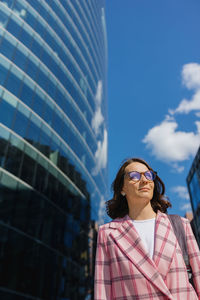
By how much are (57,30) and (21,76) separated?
1121cm

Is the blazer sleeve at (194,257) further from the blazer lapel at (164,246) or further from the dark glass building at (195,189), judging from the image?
the dark glass building at (195,189)

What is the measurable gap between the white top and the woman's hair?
332 mm

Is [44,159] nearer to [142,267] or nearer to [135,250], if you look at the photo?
[135,250]

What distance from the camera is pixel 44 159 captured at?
63.6ft

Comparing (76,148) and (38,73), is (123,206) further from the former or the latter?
(76,148)

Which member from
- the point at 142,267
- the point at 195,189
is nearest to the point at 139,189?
the point at 142,267

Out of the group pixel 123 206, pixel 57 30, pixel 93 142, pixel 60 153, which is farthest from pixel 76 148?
pixel 123 206

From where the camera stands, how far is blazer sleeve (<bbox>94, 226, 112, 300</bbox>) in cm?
182

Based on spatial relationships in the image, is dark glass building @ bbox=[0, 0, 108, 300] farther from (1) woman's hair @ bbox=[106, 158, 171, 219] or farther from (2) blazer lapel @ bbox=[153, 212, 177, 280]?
(2) blazer lapel @ bbox=[153, 212, 177, 280]

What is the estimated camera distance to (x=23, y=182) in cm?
1638

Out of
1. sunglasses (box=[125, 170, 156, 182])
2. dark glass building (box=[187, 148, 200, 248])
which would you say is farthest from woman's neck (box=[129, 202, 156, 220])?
dark glass building (box=[187, 148, 200, 248])

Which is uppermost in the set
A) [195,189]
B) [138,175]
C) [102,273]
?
[195,189]

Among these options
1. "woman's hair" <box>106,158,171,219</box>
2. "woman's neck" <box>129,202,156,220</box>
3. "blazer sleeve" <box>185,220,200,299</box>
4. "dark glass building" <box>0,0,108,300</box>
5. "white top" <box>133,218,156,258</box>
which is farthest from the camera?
"dark glass building" <box>0,0,108,300</box>

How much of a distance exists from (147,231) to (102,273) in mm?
539
